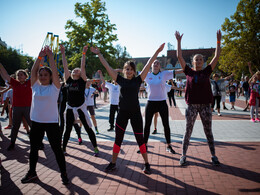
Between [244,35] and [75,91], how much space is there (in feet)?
96.4

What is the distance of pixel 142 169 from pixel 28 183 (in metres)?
2.08

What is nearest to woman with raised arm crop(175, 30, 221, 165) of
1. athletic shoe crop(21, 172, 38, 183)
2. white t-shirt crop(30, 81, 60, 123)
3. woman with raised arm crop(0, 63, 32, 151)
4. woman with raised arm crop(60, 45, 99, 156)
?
woman with raised arm crop(60, 45, 99, 156)

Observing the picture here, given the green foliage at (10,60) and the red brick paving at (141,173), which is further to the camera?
the green foliage at (10,60)

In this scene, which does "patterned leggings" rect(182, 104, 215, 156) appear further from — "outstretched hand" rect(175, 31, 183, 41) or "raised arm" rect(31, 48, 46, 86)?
"raised arm" rect(31, 48, 46, 86)

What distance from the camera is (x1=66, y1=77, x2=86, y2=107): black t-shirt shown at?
4.48 meters

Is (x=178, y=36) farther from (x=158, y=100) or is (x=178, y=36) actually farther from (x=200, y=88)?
(x=158, y=100)

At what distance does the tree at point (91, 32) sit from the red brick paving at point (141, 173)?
88.4 ft

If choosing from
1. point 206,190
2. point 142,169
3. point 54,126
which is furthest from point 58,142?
point 206,190

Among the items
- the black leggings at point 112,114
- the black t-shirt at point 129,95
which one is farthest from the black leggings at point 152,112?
the black leggings at point 112,114

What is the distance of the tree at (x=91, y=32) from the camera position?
30.0m

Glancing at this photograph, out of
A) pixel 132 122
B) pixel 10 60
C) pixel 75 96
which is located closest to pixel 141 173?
pixel 132 122

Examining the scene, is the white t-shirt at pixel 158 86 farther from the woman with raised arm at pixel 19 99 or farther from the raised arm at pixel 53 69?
the woman with raised arm at pixel 19 99

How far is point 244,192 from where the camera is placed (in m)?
2.91

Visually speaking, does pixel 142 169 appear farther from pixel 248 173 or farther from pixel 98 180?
pixel 248 173
